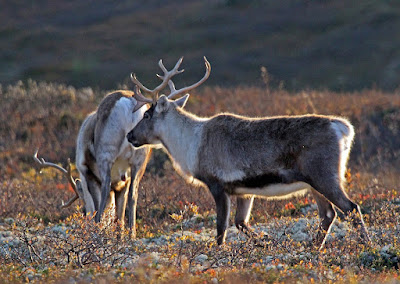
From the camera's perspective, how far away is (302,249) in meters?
8.26

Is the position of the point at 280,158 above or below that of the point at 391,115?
above

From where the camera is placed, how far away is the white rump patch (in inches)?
332

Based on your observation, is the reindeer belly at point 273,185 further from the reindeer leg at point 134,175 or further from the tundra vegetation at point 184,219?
the reindeer leg at point 134,175

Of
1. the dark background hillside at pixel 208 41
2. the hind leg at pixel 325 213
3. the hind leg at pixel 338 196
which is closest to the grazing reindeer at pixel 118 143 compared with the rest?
the hind leg at pixel 325 213

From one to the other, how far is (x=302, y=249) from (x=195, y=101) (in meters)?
11.8

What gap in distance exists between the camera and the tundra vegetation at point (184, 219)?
22.5ft

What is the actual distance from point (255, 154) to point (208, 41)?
106 ft

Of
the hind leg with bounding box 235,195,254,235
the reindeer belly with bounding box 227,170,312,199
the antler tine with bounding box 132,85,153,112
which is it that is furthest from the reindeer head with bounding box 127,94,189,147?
the reindeer belly with bounding box 227,170,312,199

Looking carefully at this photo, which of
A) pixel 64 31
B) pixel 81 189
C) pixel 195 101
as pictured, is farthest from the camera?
pixel 64 31

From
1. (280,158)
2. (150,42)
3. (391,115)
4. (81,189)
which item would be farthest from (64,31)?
(280,158)

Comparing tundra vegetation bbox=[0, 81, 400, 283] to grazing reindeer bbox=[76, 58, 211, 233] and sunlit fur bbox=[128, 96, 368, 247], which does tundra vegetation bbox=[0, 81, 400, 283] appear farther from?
grazing reindeer bbox=[76, 58, 211, 233]

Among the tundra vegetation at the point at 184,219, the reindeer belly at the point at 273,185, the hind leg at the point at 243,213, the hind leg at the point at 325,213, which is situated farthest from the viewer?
the hind leg at the point at 243,213

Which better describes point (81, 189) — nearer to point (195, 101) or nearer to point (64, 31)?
point (195, 101)

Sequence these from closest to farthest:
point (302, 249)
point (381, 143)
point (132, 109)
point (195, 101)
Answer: point (302, 249) < point (132, 109) < point (381, 143) < point (195, 101)
